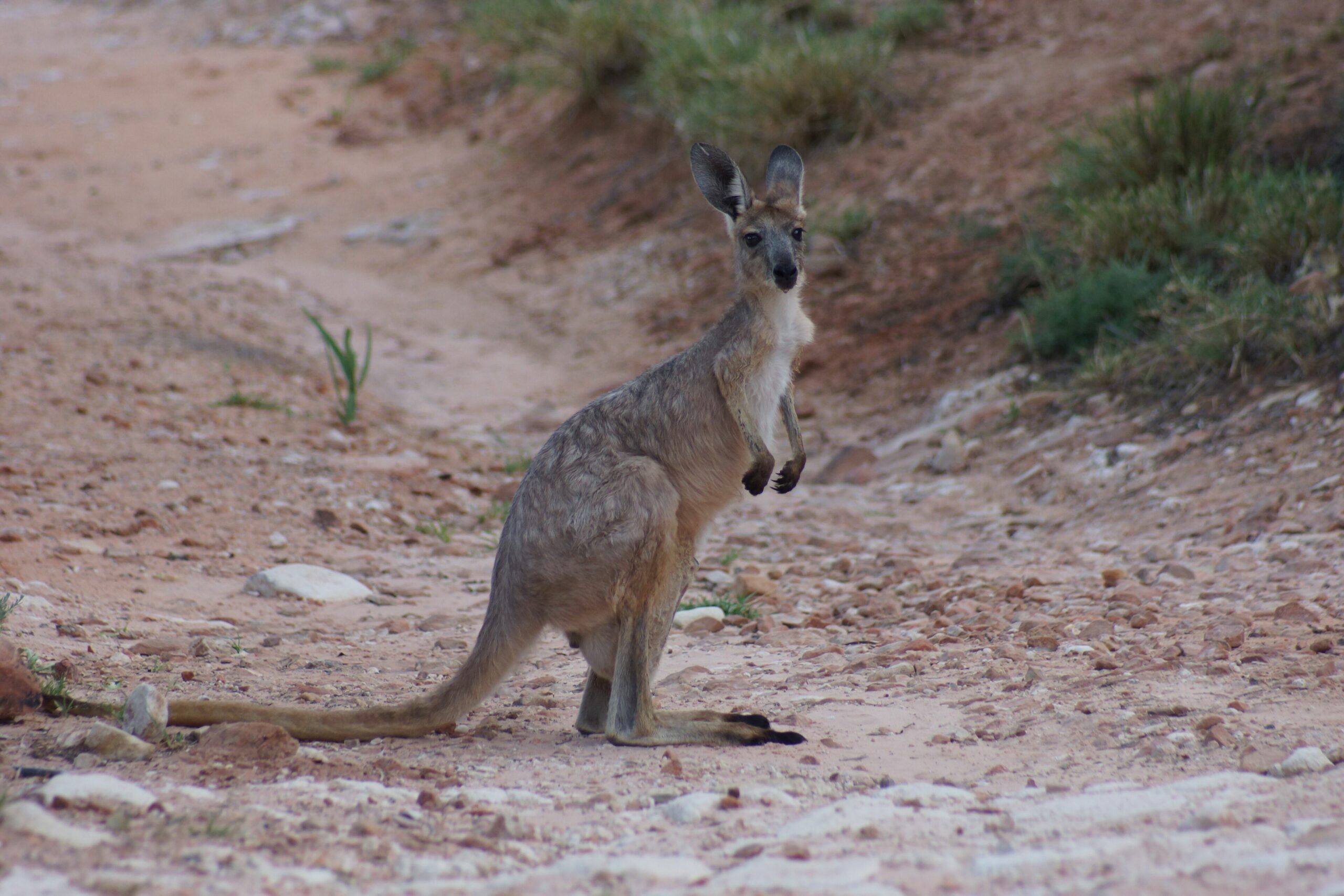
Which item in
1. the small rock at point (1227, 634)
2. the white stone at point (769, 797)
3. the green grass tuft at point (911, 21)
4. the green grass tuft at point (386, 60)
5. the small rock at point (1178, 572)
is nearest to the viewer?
the white stone at point (769, 797)

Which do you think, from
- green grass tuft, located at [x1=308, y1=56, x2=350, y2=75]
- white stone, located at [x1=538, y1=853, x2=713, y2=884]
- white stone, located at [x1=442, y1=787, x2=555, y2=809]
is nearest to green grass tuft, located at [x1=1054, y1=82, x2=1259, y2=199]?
white stone, located at [x1=442, y1=787, x2=555, y2=809]

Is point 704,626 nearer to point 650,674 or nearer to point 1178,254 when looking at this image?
point 650,674

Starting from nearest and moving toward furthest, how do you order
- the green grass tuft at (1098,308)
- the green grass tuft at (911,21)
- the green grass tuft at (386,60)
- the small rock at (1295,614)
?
the small rock at (1295,614) < the green grass tuft at (1098,308) < the green grass tuft at (911,21) < the green grass tuft at (386,60)

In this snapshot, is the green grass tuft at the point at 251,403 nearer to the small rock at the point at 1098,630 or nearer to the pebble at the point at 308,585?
the pebble at the point at 308,585

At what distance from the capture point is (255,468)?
6.80m

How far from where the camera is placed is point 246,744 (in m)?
3.22

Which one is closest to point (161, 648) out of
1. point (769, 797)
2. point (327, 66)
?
point (769, 797)

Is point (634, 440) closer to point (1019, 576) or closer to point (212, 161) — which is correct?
point (1019, 576)

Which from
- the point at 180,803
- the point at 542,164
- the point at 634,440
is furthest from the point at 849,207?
the point at 180,803

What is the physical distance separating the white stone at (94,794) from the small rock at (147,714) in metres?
0.53

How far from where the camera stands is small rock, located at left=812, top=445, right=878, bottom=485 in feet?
24.4

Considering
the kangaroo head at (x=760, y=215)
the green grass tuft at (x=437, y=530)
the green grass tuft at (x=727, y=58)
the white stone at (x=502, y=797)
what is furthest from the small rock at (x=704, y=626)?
the green grass tuft at (x=727, y=58)

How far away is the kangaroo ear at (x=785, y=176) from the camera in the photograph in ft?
15.5

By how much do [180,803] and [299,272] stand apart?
9674mm
